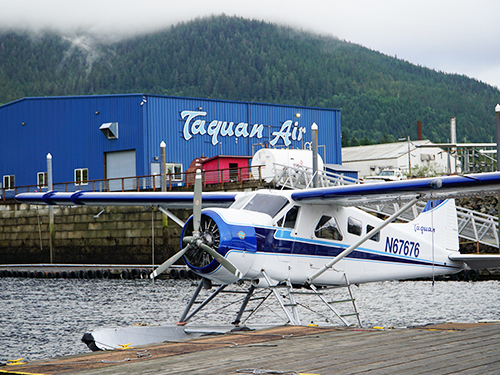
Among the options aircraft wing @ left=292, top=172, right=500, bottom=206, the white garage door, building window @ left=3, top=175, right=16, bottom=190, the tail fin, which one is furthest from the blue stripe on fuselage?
building window @ left=3, top=175, right=16, bottom=190

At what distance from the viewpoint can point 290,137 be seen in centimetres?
4100

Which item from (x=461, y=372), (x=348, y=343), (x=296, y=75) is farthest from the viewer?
(x=296, y=75)

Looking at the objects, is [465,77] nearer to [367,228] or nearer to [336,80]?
[336,80]

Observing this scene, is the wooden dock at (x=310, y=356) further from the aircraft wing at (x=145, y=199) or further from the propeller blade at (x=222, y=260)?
the aircraft wing at (x=145, y=199)

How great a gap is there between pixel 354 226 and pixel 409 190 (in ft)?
5.43

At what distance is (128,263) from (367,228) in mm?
19492

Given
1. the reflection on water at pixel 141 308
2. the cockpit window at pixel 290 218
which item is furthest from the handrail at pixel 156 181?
the cockpit window at pixel 290 218

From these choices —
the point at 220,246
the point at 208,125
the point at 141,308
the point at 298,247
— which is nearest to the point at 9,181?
the point at 208,125

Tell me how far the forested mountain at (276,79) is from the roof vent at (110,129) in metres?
107

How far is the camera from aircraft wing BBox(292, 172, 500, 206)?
30.8 feet

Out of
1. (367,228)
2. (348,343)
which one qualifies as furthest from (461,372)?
(367,228)

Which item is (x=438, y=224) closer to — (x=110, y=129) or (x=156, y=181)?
(x=156, y=181)

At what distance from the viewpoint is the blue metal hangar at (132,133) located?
118 ft

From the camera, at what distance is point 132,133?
35.9 m
